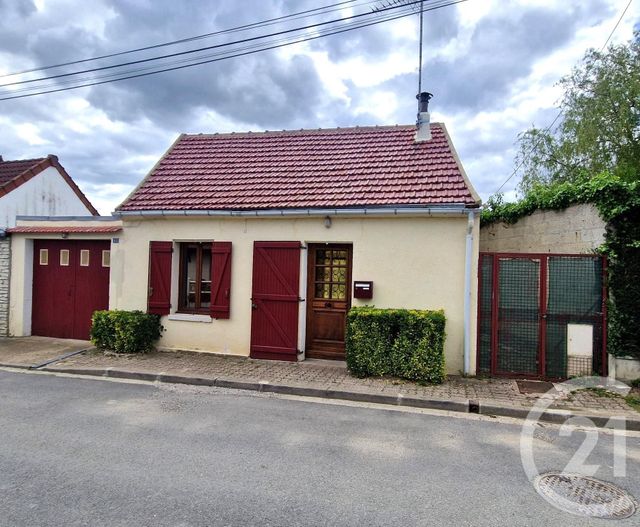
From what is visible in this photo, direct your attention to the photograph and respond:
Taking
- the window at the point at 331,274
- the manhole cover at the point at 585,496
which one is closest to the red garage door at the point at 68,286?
the window at the point at 331,274

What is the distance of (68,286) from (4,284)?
5.28ft

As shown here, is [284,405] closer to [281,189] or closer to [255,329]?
[255,329]

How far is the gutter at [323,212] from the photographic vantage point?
7.51m

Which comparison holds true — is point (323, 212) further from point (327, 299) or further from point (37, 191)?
point (37, 191)

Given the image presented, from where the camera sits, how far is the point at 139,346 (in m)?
8.72

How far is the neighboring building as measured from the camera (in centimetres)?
717

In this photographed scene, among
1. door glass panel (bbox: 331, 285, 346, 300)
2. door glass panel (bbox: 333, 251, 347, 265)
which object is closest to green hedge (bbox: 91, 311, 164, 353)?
door glass panel (bbox: 331, 285, 346, 300)

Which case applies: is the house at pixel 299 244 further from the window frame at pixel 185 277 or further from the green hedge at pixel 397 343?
the green hedge at pixel 397 343

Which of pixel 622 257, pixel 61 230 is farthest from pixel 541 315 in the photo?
pixel 61 230

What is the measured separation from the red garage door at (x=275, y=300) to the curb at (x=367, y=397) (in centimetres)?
154

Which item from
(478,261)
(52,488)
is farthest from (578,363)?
(52,488)

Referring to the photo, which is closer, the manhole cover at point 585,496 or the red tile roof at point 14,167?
the manhole cover at point 585,496

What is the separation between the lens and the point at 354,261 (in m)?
8.16

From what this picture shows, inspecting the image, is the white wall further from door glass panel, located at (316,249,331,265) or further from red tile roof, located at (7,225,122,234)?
door glass panel, located at (316,249,331,265)
